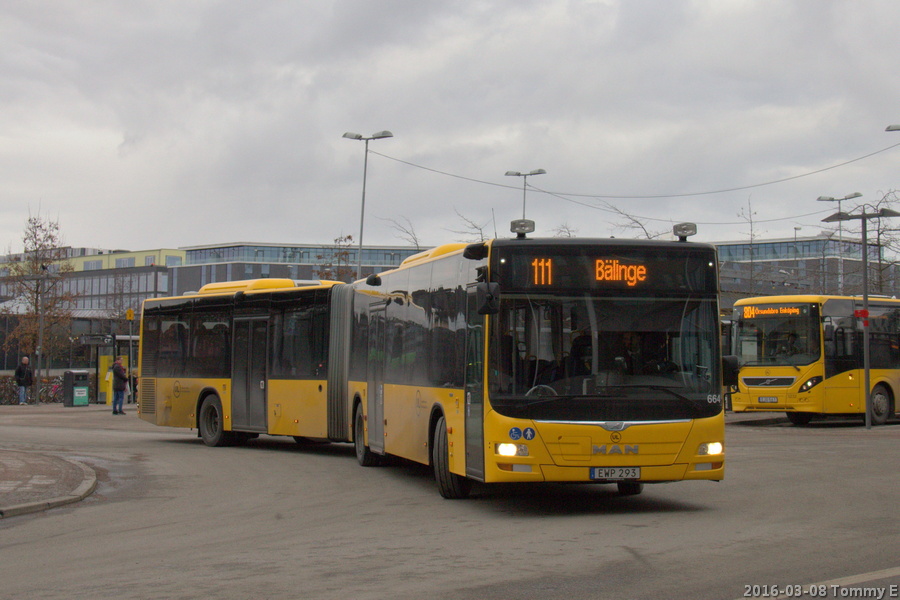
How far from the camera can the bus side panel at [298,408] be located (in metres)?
19.7

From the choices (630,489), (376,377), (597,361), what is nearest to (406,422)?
(376,377)

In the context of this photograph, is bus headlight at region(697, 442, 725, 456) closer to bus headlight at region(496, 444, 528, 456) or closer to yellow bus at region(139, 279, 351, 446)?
bus headlight at region(496, 444, 528, 456)

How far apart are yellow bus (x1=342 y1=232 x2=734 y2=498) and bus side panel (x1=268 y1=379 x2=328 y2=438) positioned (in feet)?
24.6

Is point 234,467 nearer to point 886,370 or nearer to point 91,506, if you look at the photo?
point 91,506

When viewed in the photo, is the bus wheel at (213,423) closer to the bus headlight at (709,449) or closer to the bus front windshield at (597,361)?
the bus front windshield at (597,361)

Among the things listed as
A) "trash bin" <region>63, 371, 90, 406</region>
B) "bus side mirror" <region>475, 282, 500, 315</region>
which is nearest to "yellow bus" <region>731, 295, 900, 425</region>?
"bus side mirror" <region>475, 282, 500, 315</region>

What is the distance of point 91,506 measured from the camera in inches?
526

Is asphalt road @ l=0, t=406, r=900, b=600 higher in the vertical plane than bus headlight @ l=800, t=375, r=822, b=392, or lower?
lower

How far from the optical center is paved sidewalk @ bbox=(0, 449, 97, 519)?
42.4 ft

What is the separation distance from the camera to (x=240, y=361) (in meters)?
21.7

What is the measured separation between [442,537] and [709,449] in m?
3.34

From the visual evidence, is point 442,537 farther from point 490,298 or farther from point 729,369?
point 729,369

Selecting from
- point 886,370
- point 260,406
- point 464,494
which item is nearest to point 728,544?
point 464,494

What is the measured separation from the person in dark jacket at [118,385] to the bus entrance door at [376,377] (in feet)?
69.8
